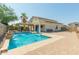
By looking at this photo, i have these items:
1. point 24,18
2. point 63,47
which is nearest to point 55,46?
point 63,47

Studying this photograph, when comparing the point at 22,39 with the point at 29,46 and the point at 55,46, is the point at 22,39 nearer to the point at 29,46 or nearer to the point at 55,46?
the point at 29,46

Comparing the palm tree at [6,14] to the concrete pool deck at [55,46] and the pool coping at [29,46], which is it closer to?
the pool coping at [29,46]

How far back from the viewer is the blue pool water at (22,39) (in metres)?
4.73

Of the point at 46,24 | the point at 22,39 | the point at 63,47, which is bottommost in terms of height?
the point at 63,47

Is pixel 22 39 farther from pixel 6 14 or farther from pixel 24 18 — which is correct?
pixel 6 14

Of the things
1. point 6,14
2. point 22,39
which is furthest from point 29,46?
point 6,14

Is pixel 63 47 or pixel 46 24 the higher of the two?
pixel 46 24

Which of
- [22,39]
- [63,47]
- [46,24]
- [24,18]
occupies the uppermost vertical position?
[24,18]

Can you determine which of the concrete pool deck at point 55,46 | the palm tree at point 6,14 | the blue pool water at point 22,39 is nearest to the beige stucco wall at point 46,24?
the concrete pool deck at point 55,46

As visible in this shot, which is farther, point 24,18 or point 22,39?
point 22,39

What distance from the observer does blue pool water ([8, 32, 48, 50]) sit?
473cm

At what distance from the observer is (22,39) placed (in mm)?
4777

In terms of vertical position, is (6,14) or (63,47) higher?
(6,14)
